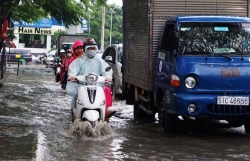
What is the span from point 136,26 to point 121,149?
416 cm

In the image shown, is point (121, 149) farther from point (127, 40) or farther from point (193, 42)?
point (127, 40)

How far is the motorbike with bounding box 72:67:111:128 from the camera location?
33.5ft

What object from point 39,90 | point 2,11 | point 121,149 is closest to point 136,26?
point 121,149

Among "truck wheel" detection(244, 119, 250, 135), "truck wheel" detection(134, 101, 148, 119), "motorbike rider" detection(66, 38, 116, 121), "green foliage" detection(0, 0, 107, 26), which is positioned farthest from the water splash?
"green foliage" detection(0, 0, 107, 26)

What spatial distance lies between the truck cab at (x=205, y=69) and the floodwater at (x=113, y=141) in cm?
50

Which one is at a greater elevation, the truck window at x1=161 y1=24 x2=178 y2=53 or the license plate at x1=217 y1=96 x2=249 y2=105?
the truck window at x1=161 y1=24 x2=178 y2=53

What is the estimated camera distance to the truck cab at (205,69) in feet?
32.9

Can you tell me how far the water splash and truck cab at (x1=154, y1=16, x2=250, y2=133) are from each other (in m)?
1.11

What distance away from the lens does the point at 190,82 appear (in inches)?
396

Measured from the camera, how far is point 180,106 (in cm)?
1011

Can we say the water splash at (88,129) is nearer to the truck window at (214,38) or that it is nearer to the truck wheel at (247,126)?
the truck window at (214,38)

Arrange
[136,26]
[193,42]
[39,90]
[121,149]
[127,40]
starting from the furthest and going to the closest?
[39,90], [127,40], [136,26], [193,42], [121,149]

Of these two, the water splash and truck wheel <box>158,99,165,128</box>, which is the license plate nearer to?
truck wheel <box>158,99,165,128</box>

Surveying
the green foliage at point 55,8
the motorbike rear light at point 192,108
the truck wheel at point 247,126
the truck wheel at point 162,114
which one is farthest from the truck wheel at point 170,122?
the green foliage at point 55,8
